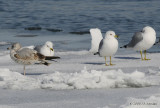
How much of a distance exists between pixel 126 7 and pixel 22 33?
8.74 m

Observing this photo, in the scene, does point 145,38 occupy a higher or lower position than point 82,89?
higher

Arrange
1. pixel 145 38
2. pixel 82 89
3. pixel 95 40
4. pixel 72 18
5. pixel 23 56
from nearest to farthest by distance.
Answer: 1. pixel 82 89
2. pixel 23 56
3. pixel 145 38
4. pixel 95 40
5. pixel 72 18

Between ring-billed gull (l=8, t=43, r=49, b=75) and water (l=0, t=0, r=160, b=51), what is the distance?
375 centimetres

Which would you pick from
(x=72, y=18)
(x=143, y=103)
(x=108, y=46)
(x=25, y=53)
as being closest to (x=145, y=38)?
(x=108, y=46)

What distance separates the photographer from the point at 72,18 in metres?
20.0

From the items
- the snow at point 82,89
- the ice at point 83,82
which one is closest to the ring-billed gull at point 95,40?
the snow at point 82,89

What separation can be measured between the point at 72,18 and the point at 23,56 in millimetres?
12280

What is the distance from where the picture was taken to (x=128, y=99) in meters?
5.40

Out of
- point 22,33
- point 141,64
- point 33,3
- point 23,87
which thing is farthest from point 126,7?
point 23,87

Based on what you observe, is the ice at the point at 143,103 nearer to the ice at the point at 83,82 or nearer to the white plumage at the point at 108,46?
the ice at the point at 83,82

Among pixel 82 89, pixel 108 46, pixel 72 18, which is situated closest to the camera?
pixel 82 89

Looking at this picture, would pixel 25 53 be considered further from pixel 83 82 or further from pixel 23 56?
pixel 83 82

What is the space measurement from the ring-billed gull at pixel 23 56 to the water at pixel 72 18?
12.3 feet

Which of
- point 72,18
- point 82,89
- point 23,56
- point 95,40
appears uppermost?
point 72,18
